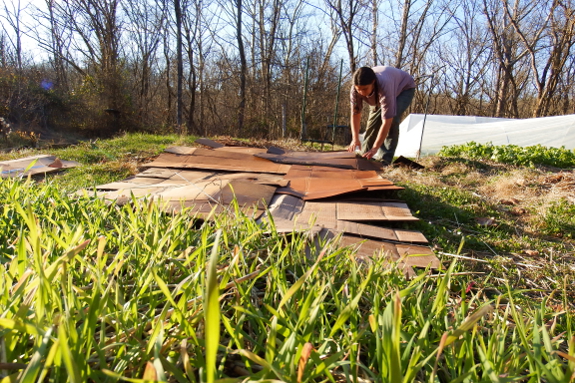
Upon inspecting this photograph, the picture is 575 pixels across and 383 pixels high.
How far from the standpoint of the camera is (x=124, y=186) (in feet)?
10.1

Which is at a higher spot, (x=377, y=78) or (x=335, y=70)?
(x=335, y=70)

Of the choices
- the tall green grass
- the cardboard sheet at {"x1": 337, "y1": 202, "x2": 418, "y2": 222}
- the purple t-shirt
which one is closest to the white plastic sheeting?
the purple t-shirt

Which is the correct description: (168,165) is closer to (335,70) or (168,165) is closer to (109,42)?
(109,42)

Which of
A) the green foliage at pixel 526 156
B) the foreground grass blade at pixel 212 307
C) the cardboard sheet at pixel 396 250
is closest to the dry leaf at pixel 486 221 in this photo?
the cardboard sheet at pixel 396 250

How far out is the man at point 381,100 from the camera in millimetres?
4672

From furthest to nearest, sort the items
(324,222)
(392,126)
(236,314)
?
1. (392,126)
2. (324,222)
3. (236,314)

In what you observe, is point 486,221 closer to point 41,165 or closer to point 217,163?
point 217,163

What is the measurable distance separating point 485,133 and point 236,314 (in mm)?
9109

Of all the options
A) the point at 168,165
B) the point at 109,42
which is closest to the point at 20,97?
the point at 109,42

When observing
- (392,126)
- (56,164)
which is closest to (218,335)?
(56,164)

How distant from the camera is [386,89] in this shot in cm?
477

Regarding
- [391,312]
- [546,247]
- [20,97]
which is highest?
[20,97]

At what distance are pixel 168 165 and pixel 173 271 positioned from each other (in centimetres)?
308

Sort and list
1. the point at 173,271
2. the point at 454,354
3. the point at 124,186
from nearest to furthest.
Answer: the point at 454,354 → the point at 173,271 → the point at 124,186
